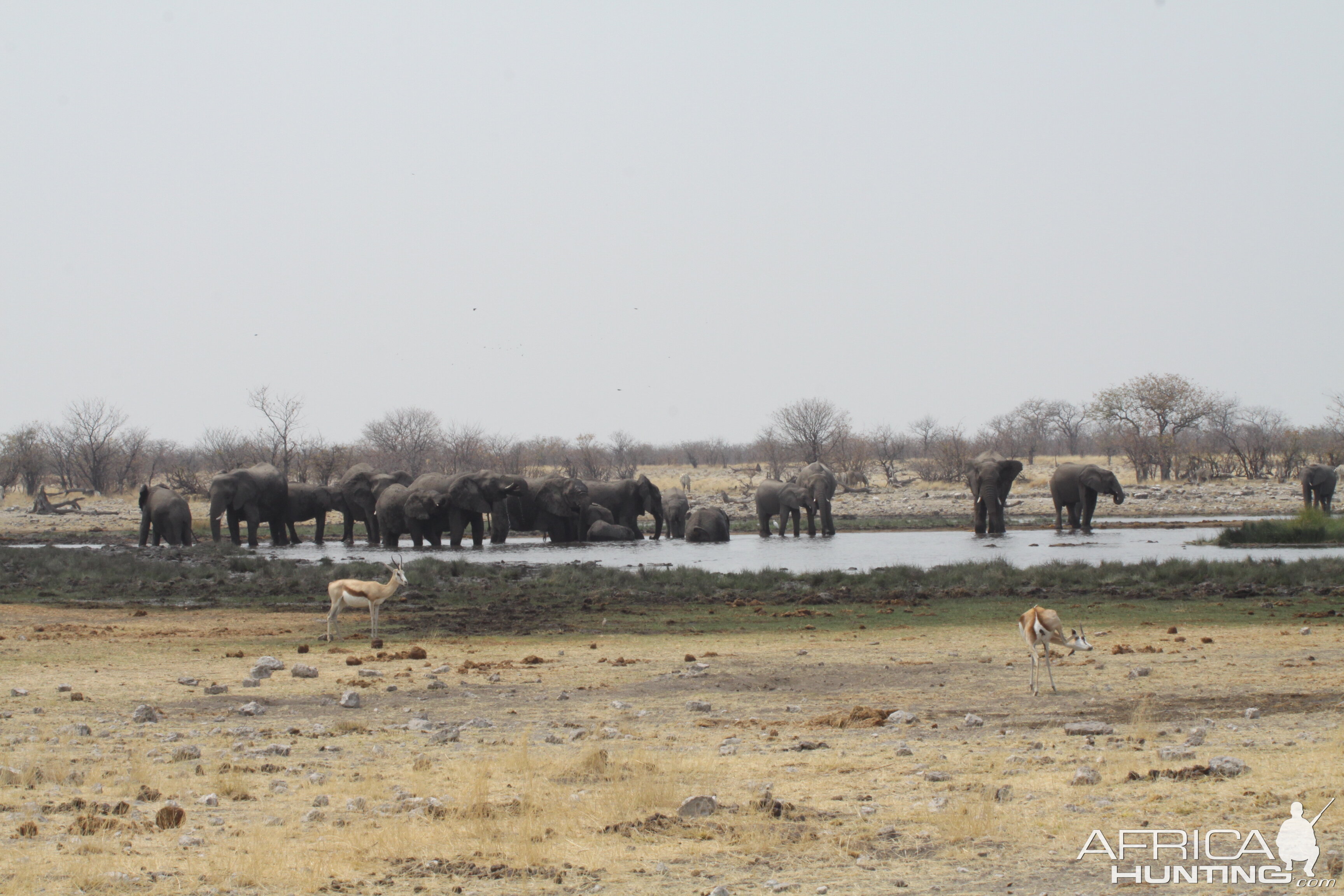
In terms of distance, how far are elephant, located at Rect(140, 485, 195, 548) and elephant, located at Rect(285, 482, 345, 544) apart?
521 centimetres

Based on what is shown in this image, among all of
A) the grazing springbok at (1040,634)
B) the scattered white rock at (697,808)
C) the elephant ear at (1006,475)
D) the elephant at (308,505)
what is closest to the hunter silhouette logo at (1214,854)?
the scattered white rock at (697,808)

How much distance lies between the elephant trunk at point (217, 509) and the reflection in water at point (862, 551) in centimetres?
197

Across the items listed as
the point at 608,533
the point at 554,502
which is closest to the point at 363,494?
the point at 554,502

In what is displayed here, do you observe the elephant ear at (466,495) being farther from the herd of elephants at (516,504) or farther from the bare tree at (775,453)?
the bare tree at (775,453)

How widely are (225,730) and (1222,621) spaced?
14658mm

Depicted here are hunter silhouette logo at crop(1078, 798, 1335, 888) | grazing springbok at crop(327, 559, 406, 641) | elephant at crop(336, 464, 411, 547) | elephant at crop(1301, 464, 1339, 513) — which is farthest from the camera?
elephant at crop(336, 464, 411, 547)

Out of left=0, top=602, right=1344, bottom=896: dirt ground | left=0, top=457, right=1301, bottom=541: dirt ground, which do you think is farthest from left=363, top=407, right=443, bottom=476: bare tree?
left=0, top=602, right=1344, bottom=896: dirt ground

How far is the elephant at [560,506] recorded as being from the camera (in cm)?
4997

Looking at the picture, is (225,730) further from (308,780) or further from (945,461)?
(945,461)

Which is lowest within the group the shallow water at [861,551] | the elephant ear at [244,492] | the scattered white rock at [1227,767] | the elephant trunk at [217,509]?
the shallow water at [861,551]

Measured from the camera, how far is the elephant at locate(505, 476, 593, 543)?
50.0 m

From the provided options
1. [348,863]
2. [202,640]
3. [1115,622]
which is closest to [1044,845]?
[348,863]

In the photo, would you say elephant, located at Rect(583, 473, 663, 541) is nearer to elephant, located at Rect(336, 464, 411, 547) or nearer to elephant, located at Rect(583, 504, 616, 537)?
elephant, located at Rect(583, 504, 616, 537)

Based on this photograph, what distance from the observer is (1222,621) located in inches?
746
